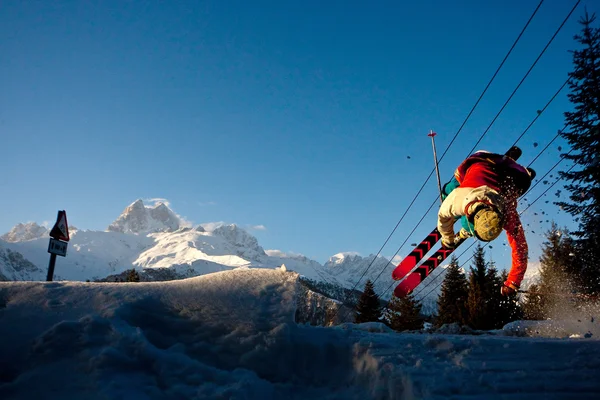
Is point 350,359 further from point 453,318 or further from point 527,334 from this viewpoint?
point 453,318

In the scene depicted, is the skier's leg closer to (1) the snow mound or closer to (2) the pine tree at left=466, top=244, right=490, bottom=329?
(1) the snow mound

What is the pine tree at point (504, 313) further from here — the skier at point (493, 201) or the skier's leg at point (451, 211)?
the skier at point (493, 201)

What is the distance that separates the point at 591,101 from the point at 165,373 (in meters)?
21.2

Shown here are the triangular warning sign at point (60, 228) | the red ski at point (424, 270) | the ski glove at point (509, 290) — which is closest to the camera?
the ski glove at point (509, 290)

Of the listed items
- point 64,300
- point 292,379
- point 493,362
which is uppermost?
point 64,300

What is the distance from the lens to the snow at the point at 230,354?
3021mm

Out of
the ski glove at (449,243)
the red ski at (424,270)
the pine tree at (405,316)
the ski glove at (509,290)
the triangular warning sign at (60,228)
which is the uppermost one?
the triangular warning sign at (60,228)

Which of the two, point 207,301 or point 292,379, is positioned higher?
point 207,301

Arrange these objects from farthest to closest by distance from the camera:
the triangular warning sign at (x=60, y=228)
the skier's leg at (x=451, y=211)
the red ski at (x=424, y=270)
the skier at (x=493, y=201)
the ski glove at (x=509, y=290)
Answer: the triangular warning sign at (x=60, y=228), the red ski at (x=424, y=270), the skier's leg at (x=451, y=211), the ski glove at (x=509, y=290), the skier at (x=493, y=201)

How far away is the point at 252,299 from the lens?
158 inches

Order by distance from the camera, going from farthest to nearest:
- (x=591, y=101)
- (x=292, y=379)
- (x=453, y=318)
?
(x=453, y=318)
(x=591, y=101)
(x=292, y=379)

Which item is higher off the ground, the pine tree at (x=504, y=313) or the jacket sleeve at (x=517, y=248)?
the jacket sleeve at (x=517, y=248)

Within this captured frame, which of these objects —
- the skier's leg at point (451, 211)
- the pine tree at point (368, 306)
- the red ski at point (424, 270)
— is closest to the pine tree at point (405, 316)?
the pine tree at point (368, 306)

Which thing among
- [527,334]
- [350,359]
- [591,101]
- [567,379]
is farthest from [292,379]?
[591,101]
